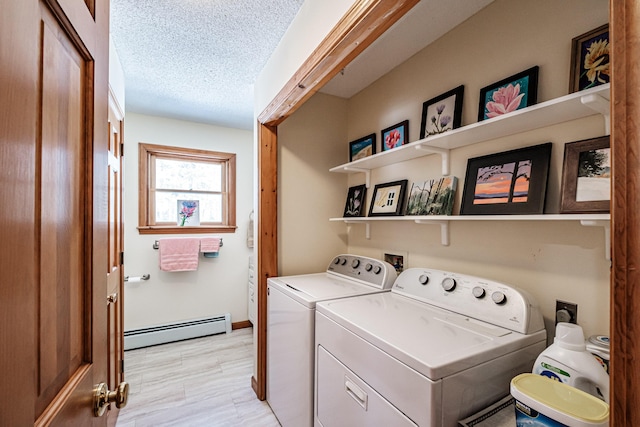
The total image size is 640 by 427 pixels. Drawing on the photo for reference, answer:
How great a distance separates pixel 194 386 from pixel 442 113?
2.61m

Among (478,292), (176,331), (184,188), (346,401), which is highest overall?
(184,188)

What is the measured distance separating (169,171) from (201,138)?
1.67 ft

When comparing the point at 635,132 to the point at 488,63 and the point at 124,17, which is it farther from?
the point at 124,17

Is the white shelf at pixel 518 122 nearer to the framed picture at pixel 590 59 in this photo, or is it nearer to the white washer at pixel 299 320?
the framed picture at pixel 590 59

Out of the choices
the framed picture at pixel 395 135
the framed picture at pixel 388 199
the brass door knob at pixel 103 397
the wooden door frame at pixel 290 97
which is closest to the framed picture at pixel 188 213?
the wooden door frame at pixel 290 97

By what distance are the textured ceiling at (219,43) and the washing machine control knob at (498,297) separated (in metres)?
1.35

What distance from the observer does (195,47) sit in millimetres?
1903

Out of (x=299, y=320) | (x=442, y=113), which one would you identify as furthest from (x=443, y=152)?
(x=299, y=320)

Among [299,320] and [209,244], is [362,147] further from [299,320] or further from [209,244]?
[209,244]

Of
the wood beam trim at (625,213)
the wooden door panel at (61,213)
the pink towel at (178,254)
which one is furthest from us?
the pink towel at (178,254)

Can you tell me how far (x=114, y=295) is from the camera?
179 centimetres

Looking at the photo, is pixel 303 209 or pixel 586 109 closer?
pixel 586 109

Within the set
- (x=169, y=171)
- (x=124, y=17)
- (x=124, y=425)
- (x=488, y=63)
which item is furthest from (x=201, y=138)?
(x=488, y=63)

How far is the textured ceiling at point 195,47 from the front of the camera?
5.10 ft
